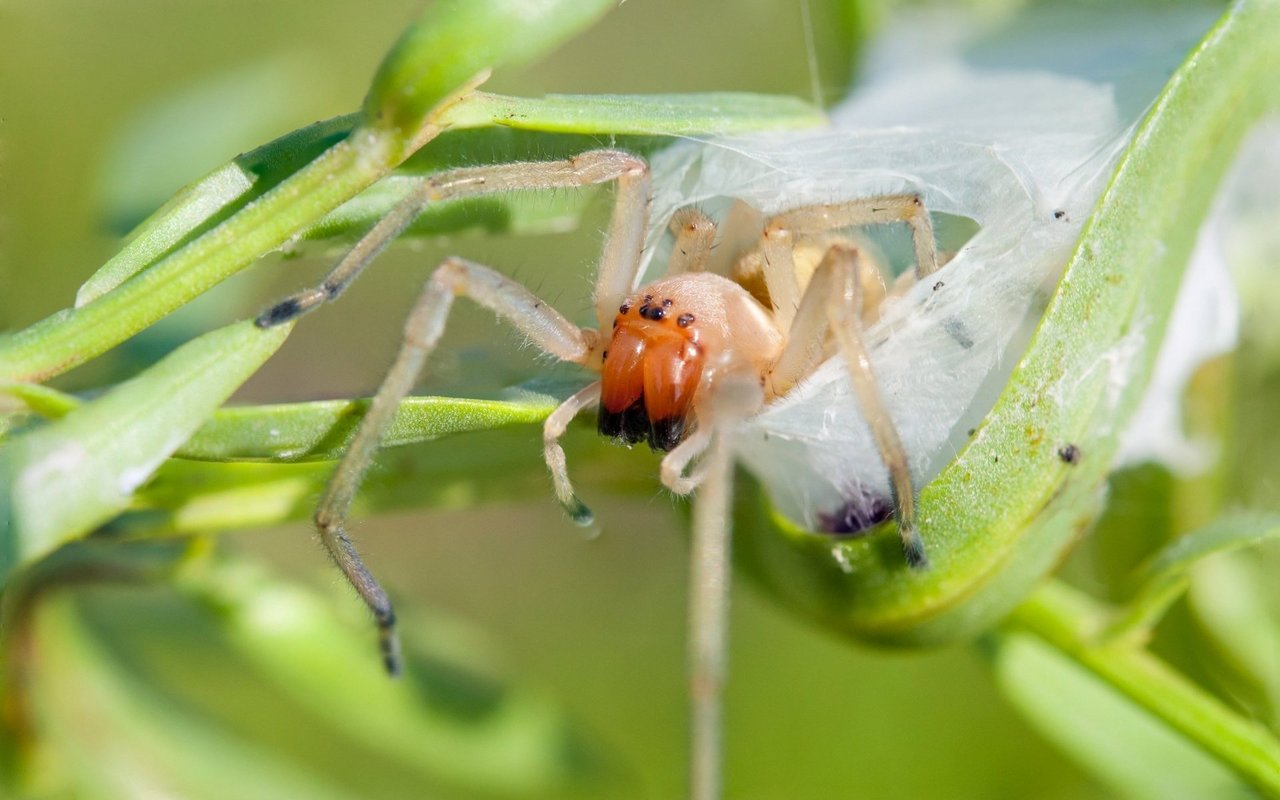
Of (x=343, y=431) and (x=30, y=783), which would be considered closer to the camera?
(x=343, y=431)

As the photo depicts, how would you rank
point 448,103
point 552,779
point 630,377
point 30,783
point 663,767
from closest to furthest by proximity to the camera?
1. point 448,103
2. point 630,377
3. point 30,783
4. point 552,779
5. point 663,767

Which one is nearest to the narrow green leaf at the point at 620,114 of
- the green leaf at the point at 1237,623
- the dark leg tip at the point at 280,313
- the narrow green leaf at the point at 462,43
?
the narrow green leaf at the point at 462,43

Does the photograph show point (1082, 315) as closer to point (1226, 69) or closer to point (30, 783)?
point (1226, 69)

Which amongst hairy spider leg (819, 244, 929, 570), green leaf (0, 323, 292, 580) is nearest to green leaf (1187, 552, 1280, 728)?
hairy spider leg (819, 244, 929, 570)

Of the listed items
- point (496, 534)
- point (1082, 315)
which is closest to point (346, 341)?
point (496, 534)

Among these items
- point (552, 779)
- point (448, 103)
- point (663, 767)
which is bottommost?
point (663, 767)

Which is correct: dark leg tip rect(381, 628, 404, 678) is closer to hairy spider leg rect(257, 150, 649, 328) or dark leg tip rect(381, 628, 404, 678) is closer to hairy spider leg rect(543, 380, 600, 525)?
hairy spider leg rect(543, 380, 600, 525)
